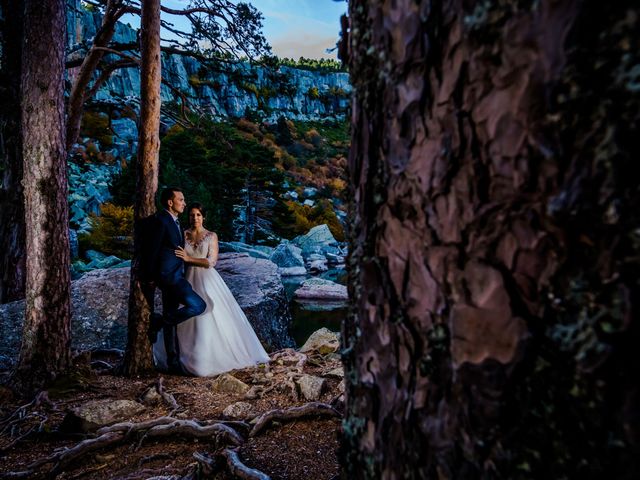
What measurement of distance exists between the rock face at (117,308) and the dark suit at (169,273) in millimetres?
1890

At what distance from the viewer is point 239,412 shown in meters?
3.26

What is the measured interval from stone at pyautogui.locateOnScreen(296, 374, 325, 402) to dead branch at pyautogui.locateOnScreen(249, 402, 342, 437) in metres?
0.54

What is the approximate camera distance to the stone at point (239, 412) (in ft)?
10.5

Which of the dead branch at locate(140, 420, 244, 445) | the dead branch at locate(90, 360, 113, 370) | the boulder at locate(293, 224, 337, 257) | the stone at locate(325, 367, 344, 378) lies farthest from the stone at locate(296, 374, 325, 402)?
the boulder at locate(293, 224, 337, 257)

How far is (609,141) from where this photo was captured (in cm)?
46

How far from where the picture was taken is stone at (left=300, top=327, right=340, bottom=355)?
18.8 feet

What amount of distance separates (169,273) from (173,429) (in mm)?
1982

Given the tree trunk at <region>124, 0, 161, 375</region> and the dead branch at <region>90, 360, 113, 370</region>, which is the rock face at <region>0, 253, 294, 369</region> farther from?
the tree trunk at <region>124, 0, 161, 375</region>

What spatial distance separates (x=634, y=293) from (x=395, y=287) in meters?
→ 0.31

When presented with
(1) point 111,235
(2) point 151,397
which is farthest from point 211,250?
(1) point 111,235

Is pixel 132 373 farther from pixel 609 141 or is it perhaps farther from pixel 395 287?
pixel 609 141

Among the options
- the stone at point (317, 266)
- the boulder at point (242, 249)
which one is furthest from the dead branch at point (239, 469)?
the stone at point (317, 266)

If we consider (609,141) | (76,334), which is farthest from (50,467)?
(76,334)

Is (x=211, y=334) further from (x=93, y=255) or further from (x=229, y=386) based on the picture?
(x=93, y=255)
